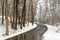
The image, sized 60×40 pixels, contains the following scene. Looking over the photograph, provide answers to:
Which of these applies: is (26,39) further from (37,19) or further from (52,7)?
(37,19)

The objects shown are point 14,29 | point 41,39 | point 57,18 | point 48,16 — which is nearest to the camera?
point 41,39

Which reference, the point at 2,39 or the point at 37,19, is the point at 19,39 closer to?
A: the point at 2,39

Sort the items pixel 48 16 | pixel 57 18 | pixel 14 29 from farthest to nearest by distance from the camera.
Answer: pixel 48 16
pixel 57 18
pixel 14 29

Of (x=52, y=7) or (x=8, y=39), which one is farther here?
(x=52, y=7)

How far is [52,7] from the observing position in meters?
39.1

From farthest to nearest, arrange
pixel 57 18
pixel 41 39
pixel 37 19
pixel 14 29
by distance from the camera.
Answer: pixel 37 19 → pixel 57 18 → pixel 14 29 → pixel 41 39

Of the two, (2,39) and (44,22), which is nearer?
(2,39)

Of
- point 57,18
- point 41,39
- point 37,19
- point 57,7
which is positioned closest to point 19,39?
point 41,39

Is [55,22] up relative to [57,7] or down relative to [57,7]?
down

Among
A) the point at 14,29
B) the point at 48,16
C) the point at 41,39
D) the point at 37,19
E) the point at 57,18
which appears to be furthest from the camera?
the point at 37,19

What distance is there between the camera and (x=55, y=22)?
34.8 metres

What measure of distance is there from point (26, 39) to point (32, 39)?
1.79 feet

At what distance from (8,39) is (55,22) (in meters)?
19.9

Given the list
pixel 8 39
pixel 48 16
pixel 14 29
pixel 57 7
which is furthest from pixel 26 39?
pixel 48 16
